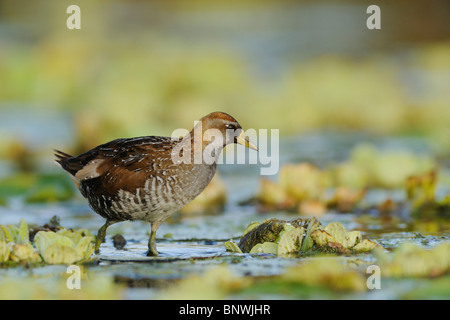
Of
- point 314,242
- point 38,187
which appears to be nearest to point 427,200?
point 314,242

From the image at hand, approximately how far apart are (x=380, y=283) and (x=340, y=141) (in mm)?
7547

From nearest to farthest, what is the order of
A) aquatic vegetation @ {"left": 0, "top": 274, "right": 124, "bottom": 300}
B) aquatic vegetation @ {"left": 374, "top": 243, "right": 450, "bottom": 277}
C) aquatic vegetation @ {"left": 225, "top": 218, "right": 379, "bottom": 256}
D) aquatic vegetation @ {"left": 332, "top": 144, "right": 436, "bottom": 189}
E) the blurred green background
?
aquatic vegetation @ {"left": 0, "top": 274, "right": 124, "bottom": 300} → aquatic vegetation @ {"left": 374, "top": 243, "right": 450, "bottom": 277} → aquatic vegetation @ {"left": 225, "top": 218, "right": 379, "bottom": 256} → aquatic vegetation @ {"left": 332, "top": 144, "right": 436, "bottom": 189} → the blurred green background

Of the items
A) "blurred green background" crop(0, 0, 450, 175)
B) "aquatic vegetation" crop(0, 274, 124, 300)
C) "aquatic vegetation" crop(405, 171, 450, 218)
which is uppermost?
"blurred green background" crop(0, 0, 450, 175)

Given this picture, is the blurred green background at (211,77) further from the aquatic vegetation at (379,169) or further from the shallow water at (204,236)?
the aquatic vegetation at (379,169)

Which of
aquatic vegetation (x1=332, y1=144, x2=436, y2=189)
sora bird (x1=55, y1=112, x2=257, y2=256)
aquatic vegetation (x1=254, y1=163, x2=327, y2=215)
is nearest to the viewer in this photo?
sora bird (x1=55, y1=112, x2=257, y2=256)

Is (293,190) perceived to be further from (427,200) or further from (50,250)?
(50,250)

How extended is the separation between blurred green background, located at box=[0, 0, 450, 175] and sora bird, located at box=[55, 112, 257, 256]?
173 inches

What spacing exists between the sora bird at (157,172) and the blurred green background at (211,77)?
4.39 meters

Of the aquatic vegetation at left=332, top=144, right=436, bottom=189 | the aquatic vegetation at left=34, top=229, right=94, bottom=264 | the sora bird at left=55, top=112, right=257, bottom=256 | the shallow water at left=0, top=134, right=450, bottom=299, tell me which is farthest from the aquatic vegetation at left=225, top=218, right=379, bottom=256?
the aquatic vegetation at left=332, top=144, right=436, bottom=189

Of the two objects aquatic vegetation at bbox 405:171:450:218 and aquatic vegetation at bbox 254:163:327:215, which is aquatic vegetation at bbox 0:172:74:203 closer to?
aquatic vegetation at bbox 254:163:327:215

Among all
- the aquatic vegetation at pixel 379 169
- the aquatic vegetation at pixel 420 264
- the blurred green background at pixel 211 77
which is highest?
the blurred green background at pixel 211 77

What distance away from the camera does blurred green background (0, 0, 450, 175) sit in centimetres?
1333

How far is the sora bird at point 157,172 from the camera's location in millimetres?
6746

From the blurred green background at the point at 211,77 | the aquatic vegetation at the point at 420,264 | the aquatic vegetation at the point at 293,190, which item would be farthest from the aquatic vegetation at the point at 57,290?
the blurred green background at the point at 211,77
